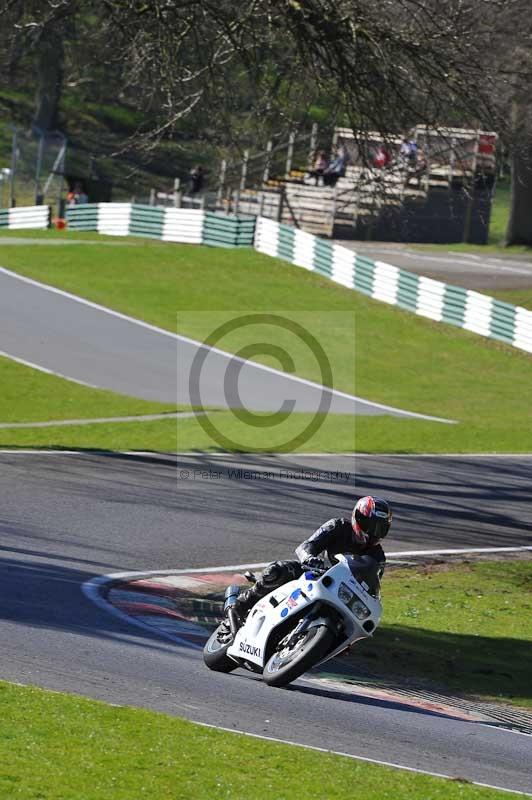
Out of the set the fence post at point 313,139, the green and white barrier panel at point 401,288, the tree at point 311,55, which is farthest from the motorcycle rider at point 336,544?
the green and white barrier panel at point 401,288

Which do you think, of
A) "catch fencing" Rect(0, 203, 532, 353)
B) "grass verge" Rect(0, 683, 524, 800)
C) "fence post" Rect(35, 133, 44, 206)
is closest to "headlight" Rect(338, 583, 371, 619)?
"grass verge" Rect(0, 683, 524, 800)

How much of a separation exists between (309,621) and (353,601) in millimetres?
381

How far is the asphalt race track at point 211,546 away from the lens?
28.3 ft

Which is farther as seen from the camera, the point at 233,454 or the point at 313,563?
the point at 233,454

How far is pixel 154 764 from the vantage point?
7.11 meters

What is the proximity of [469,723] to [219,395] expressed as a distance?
18.6m

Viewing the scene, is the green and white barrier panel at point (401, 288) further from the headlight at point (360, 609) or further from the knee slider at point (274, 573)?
the headlight at point (360, 609)

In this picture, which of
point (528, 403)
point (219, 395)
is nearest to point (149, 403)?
point (219, 395)

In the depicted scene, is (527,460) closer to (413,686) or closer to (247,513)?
(247,513)

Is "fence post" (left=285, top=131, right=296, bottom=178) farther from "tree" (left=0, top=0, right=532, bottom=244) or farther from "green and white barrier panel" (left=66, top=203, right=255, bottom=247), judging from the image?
"green and white barrier panel" (left=66, top=203, right=255, bottom=247)

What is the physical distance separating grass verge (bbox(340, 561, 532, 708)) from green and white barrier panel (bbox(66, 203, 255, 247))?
26901 mm

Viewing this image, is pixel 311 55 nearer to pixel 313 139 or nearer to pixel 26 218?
pixel 313 139

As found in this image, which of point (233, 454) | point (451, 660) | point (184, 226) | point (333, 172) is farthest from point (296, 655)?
point (184, 226)

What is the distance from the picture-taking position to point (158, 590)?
1329 centimetres
